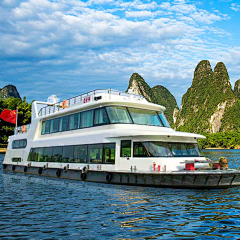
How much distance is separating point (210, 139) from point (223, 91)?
54.7 metres

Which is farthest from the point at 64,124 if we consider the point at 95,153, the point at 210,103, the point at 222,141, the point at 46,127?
the point at 210,103

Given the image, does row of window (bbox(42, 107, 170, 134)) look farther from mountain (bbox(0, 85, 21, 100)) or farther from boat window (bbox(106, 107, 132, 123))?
mountain (bbox(0, 85, 21, 100))

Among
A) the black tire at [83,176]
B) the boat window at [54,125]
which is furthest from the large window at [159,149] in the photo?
the boat window at [54,125]

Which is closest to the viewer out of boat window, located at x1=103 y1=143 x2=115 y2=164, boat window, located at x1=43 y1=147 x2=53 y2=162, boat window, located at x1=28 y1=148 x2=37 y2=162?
boat window, located at x1=103 y1=143 x2=115 y2=164

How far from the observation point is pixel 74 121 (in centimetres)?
1925

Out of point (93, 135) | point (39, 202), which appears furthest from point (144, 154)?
point (39, 202)

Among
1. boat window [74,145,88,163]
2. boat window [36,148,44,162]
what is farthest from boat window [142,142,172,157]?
boat window [36,148,44,162]

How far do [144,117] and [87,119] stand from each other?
336 centimetres

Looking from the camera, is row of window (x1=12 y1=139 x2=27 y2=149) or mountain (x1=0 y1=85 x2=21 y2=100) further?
mountain (x1=0 y1=85 x2=21 y2=100)

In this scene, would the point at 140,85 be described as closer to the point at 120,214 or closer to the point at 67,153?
the point at 67,153

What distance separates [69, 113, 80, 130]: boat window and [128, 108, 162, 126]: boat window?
3772mm

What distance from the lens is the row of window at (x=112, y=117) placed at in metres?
16.4

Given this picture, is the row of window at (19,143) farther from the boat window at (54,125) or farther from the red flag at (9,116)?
the boat window at (54,125)

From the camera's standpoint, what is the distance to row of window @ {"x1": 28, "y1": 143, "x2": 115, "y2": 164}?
629 inches
